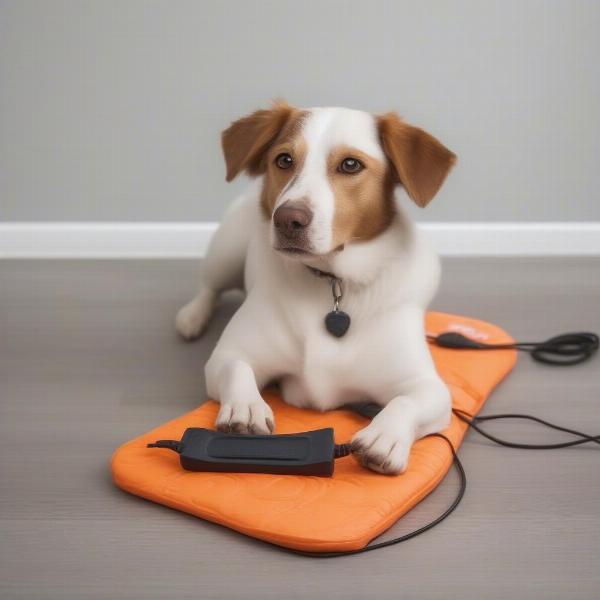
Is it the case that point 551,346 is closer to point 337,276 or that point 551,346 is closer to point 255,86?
point 337,276

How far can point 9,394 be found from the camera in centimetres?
236

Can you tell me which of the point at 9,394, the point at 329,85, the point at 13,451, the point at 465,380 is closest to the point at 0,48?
the point at 329,85

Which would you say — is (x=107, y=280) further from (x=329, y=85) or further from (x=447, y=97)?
(x=447, y=97)

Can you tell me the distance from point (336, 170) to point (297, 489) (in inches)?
27.5

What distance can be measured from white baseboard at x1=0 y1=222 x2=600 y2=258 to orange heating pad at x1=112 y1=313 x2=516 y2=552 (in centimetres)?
179

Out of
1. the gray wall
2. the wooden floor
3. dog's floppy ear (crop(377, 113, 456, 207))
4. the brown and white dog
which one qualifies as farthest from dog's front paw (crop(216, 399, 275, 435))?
the gray wall

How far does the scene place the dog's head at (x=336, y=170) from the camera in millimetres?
1854

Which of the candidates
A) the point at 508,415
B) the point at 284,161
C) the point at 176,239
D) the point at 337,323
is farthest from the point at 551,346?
the point at 176,239

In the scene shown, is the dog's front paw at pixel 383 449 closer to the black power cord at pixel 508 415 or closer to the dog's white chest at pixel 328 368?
the black power cord at pixel 508 415

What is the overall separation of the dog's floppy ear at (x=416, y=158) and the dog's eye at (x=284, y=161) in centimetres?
22

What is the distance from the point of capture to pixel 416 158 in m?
1.98

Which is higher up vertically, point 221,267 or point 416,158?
point 416,158

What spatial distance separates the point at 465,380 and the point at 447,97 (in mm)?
1646

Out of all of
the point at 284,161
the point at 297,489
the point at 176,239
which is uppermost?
the point at 284,161
